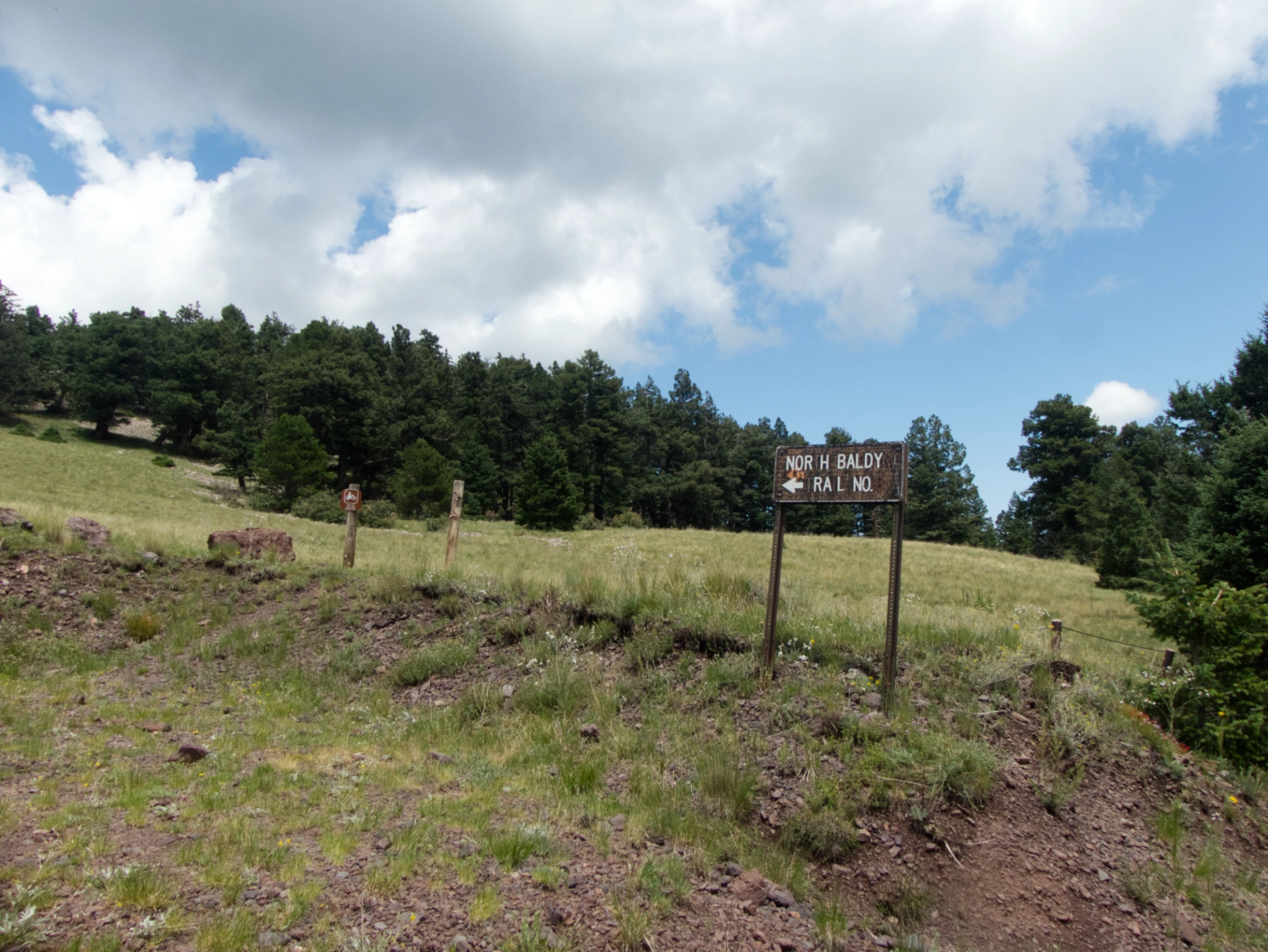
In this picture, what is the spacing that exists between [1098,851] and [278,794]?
6429 mm

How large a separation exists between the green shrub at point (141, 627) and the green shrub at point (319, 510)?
29.0 metres

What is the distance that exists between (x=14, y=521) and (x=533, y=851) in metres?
13.1

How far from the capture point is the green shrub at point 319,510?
1501 inches

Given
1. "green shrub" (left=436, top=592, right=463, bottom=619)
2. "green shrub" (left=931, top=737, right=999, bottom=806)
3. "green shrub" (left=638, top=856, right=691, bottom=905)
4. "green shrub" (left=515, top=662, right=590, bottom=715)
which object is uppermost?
"green shrub" (left=436, top=592, right=463, bottom=619)

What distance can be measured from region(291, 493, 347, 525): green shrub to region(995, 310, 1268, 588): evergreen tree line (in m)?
36.7

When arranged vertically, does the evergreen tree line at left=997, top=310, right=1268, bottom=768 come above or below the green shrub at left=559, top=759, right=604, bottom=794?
above

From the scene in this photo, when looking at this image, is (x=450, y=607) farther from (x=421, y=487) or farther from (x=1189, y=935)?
(x=421, y=487)

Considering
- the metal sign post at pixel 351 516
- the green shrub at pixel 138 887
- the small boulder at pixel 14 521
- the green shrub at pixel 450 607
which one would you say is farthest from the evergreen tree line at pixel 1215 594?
the small boulder at pixel 14 521

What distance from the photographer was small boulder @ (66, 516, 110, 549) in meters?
12.4

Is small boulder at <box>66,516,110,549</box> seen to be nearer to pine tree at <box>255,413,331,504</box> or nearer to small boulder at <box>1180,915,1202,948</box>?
small boulder at <box>1180,915,1202,948</box>

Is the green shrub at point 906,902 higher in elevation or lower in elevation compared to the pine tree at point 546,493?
lower

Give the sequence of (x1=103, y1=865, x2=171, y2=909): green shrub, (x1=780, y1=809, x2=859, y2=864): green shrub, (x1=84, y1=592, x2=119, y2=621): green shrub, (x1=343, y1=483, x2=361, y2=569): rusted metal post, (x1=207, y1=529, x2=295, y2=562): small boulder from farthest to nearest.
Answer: (x1=207, y1=529, x2=295, y2=562): small boulder, (x1=343, y1=483, x2=361, y2=569): rusted metal post, (x1=84, y1=592, x2=119, y2=621): green shrub, (x1=780, y1=809, x2=859, y2=864): green shrub, (x1=103, y1=865, x2=171, y2=909): green shrub

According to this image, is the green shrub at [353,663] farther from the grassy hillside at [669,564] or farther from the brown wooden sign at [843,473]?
the brown wooden sign at [843,473]

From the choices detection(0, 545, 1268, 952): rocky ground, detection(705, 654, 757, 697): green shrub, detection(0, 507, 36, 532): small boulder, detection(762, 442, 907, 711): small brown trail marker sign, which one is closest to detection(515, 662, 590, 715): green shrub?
detection(0, 545, 1268, 952): rocky ground
